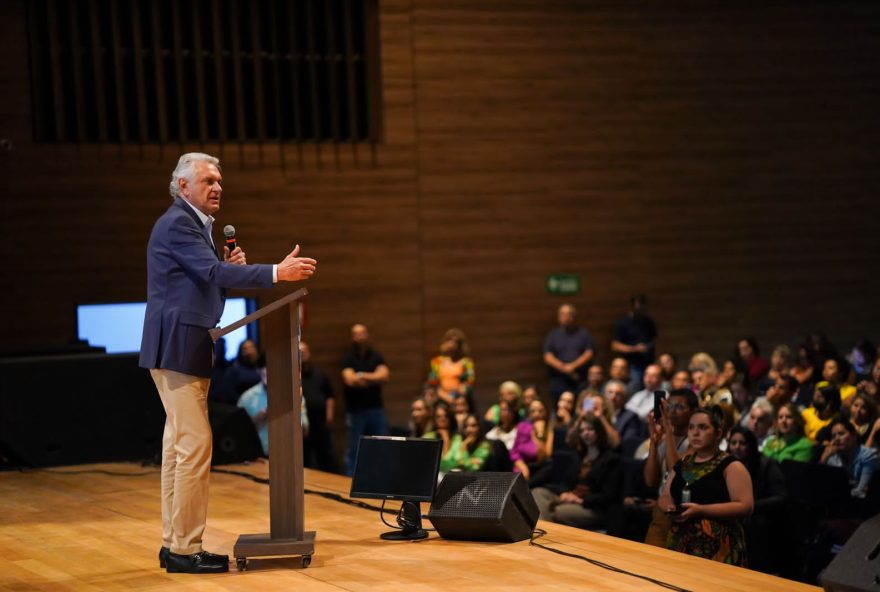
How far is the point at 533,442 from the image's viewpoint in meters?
7.51

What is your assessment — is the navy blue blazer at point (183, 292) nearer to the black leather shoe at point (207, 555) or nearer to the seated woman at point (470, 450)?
the black leather shoe at point (207, 555)

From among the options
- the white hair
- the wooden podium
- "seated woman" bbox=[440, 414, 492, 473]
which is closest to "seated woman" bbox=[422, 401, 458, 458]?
"seated woman" bbox=[440, 414, 492, 473]

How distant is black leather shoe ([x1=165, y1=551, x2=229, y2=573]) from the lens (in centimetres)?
393

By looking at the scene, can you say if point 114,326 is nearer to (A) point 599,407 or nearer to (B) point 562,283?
(B) point 562,283

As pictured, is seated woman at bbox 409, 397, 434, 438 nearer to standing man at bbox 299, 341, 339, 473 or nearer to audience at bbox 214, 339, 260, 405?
standing man at bbox 299, 341, 339, 473

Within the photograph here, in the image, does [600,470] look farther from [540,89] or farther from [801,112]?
[801,112]

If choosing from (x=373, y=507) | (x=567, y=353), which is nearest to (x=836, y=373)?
(x=567, y=353)

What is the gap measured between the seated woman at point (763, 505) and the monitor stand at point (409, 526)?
175 cm

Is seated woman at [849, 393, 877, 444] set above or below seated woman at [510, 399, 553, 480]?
above

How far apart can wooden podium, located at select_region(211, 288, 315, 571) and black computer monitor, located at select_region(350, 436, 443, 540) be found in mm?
522

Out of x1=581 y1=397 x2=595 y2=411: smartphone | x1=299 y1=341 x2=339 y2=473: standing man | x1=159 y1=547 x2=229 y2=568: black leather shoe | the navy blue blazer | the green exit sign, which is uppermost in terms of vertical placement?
the navy blue blazer

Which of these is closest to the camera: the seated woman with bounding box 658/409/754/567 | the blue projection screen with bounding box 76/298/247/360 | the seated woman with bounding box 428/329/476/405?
the seated woman with bounding box 658/409/754/567

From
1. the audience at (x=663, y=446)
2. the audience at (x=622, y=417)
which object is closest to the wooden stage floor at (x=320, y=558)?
the audience at (x=663, y=446)

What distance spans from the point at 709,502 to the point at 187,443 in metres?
2.08
